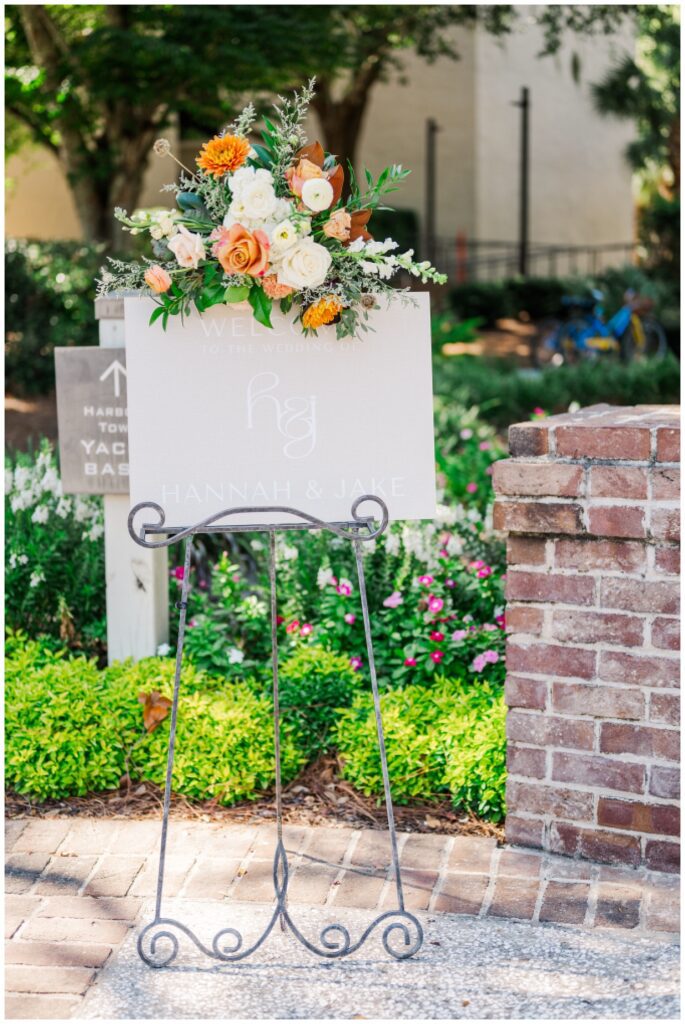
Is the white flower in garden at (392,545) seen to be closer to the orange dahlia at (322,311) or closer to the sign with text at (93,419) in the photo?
the sign with text at (93,419)

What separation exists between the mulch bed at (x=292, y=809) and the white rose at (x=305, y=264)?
1724 mm

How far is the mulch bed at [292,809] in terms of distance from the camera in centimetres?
343

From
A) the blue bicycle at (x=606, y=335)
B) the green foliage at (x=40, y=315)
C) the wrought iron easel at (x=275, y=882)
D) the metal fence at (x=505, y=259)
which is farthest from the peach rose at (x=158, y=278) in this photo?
the metal fence at (x=505, y=259)

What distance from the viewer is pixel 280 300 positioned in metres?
2.76

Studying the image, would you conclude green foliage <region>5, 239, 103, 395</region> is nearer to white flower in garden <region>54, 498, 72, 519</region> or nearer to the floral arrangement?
white flower in garden <region>54, 498, 72, 519</region>

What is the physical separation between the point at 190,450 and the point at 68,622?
1.60m

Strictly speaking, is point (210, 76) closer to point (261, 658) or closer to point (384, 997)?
point (261, 658)

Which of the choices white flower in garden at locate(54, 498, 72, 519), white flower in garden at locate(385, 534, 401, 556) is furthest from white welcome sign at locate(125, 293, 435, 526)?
white flower in garden at locate(54, 498, 72, 519)

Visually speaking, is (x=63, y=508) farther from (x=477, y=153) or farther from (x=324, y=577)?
(x=477, y=153)

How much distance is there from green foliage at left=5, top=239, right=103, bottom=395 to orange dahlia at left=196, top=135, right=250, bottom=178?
655cm

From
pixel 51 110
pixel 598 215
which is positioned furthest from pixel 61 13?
pixel 598 215

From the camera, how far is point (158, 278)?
8.66ft

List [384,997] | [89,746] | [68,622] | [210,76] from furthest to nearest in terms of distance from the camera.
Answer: [210,76], [68,622], [89,746], [384,997]

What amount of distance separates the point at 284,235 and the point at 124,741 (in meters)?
1.84
